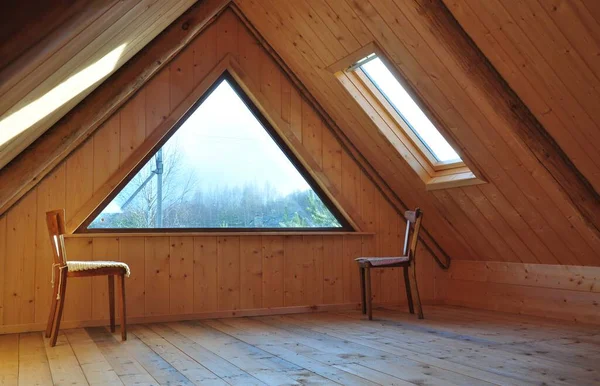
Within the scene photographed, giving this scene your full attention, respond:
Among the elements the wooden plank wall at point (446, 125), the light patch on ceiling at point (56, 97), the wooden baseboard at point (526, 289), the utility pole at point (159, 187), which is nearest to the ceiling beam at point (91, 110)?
the light patch on ceiling at point (56, 97)

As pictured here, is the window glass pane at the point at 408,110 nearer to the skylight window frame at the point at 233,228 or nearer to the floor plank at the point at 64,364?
the skylight window frame at the point at 233,228

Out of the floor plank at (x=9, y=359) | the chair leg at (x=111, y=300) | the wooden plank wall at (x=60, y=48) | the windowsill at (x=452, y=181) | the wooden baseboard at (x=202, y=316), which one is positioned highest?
the wooden plank wall at (x=60, y=48)

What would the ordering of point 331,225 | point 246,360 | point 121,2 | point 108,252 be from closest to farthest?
point 121,2 < point 246,360 < point 108,252 < point 331,225

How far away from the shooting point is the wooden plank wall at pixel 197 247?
3.82m

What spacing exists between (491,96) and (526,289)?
1.89 meters

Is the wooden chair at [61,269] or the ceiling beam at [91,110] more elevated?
the ceiling beam at [91,110]

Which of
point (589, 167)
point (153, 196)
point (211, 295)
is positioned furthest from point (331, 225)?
point (589, 167)

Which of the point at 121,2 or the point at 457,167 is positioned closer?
the point at 121,2

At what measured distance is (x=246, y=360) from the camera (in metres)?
2.75

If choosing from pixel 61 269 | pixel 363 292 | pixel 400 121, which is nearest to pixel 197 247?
pixel 61 269

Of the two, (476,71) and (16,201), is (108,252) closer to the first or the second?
(16,201)

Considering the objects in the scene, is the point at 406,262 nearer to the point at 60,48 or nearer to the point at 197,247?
the point at 197,247

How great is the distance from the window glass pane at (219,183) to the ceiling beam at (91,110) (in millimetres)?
643

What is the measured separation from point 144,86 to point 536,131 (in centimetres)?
275
